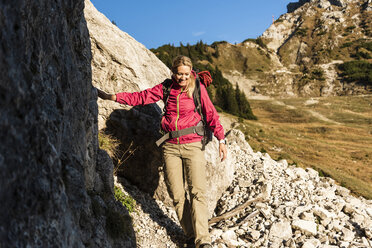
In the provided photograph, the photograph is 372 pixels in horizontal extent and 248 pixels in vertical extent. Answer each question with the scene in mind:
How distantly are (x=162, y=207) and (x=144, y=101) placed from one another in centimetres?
317

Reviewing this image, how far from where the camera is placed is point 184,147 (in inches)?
190

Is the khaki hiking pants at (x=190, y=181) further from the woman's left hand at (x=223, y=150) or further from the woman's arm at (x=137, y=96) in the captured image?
the woman's arm at (x=137, y=96)

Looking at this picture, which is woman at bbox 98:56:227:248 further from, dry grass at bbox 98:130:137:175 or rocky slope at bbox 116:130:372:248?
dry grass at bbox 98:130:137:175

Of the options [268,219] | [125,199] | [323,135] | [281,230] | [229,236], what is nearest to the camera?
[229,236]

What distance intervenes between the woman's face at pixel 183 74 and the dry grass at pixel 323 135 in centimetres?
1424

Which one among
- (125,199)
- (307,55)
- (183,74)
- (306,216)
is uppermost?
(307,55)

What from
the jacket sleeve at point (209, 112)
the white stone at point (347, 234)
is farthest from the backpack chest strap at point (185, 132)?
the white stone at point (347, 234)

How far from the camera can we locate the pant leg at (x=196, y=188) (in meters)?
4.71

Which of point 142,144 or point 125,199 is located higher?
point 142,144

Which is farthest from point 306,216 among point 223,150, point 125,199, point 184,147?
point 125,199

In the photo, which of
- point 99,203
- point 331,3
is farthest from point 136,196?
point 331,3

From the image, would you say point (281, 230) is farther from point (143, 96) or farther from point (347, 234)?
point (143, 96)

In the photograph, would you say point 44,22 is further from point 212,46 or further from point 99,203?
point 212,46

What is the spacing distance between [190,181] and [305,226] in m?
3.58
